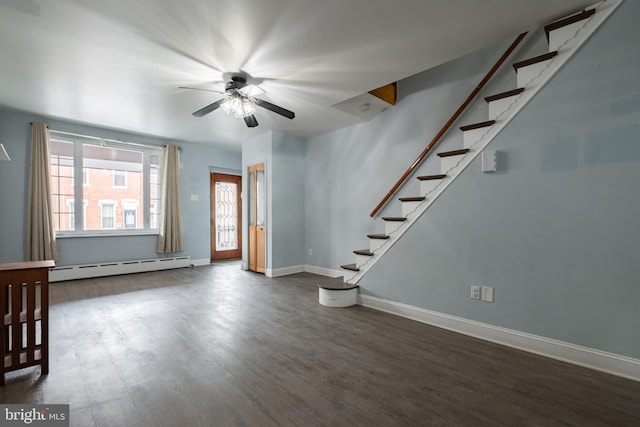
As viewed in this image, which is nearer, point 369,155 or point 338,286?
point 338,286

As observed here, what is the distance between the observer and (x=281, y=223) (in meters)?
5.64

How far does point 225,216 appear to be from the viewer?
7500mm

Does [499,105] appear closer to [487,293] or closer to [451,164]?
[451,164]

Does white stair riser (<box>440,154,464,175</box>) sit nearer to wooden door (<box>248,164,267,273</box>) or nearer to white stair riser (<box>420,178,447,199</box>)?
white stair riser (<box>420,178,447,199</box>)

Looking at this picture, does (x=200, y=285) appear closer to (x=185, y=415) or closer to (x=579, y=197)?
(x=185, y=415)

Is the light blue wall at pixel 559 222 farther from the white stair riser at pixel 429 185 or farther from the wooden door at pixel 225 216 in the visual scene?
the wooden door at pixel 225 216

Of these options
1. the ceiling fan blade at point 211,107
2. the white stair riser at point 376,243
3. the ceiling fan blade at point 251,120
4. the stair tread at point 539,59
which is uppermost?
the stair tread at point 539,59

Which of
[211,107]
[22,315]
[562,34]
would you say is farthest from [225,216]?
[562,34]

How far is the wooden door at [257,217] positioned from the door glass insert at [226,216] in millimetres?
1697

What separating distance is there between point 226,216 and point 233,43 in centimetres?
544

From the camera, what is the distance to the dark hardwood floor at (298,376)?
175cm

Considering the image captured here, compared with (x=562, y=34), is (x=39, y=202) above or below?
below

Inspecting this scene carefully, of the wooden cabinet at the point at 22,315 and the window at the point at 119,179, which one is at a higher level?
the window at the point at 119,179

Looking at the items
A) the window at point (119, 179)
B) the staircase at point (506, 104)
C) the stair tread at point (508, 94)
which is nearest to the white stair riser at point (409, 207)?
the staircase at point (506, 104)
